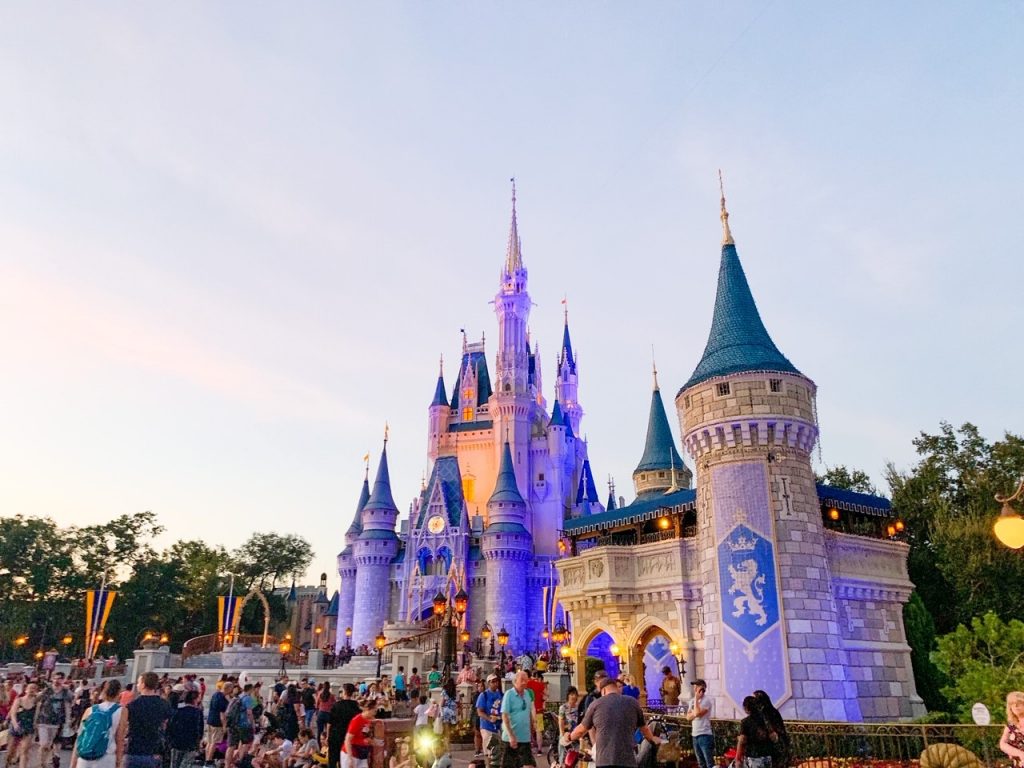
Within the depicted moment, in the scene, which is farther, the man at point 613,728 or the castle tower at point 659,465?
the castle tower at point 659,465

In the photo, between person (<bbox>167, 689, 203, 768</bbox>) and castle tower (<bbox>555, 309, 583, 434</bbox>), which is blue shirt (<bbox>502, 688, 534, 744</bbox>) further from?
castle tower (<bbox>555, 309, 583, 434</bbox>)

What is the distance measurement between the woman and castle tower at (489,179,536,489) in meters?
51.1

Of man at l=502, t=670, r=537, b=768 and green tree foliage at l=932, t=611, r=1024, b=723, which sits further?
green tree foliage at l=932, t=611, r=1024, b=723

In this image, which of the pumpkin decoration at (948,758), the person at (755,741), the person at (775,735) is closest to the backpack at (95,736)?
the person at (755,741)

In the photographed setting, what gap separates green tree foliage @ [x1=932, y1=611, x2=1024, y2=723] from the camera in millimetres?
15844

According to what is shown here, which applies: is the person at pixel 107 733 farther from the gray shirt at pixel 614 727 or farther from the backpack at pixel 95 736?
the gray shirt at pixel 614 727

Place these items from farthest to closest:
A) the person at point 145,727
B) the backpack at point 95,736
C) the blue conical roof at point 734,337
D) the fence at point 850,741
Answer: the blue conical roof at point 734,337
the fence at point 850,741
the person at point 145,727
the backpack at point 95,736

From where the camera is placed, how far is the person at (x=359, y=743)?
8.66 meters

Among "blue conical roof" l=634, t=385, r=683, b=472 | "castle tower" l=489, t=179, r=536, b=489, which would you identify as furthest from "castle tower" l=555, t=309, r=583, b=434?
"blue conical roof" l=634, t=385, r=683, b=472

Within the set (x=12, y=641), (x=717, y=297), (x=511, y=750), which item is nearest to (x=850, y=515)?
(x=717, y=297)

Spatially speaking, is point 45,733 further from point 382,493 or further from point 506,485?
point 382,493

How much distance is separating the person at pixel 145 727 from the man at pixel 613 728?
445 cm

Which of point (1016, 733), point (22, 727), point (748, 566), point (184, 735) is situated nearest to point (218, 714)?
point (22, 727)

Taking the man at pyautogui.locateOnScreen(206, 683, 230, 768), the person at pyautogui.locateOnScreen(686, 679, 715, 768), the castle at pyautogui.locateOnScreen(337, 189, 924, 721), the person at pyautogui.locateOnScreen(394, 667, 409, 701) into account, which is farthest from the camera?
the person at pyautogui.locateOnScreen(394, 667, 409, 701)
